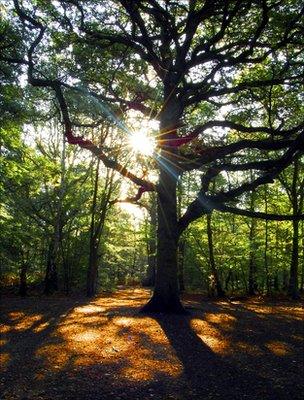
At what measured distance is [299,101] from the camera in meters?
16.4

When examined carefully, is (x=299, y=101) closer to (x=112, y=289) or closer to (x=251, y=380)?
(x=251, y=380)

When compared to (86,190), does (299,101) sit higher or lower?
higher

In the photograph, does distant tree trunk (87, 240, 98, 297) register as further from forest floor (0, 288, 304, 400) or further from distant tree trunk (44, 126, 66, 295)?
forest floor (0, 288, 304, 400)

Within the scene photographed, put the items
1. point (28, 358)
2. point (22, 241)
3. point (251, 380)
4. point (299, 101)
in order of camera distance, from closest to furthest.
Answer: point (251, 380), point (28, 358), point (299, 101), point (22, 241)

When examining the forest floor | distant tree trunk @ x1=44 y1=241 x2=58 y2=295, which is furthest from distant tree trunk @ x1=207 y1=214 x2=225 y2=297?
distant tree trunk @ x1=44 y1=241 x2=58 y2=295

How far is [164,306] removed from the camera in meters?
12.6

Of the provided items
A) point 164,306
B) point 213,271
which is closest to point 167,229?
point 164,306

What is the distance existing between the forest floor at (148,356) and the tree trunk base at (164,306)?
1.12 ft

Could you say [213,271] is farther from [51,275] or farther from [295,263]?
[51,275]

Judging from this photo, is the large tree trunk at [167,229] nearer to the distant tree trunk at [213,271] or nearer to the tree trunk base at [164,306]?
the tree trunk base at [164,306]

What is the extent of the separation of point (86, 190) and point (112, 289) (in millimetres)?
6401

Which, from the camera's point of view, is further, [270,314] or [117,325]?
[270,314]

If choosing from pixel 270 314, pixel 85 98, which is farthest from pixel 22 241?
pixel 270 314

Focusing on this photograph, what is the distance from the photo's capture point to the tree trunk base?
1251cm
